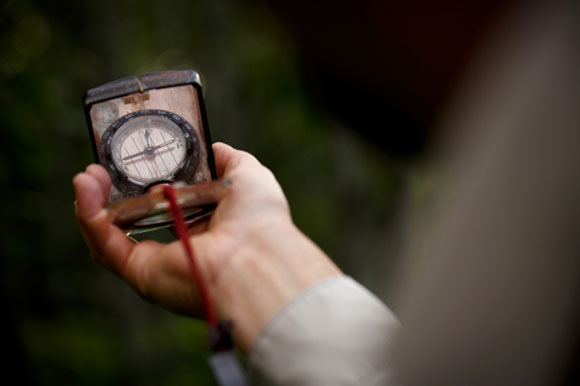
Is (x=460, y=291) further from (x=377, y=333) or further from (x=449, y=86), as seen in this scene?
(x=377, y=333)

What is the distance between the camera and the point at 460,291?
0.68m

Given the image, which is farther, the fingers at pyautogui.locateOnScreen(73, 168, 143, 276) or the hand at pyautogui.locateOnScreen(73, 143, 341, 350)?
the fingers at pyautogui.locateOnScreen(73, 168, 143, 276)

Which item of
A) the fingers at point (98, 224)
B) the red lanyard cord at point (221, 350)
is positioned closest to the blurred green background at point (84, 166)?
the fingers at point (98, 224)

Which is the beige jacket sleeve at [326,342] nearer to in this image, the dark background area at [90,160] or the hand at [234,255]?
the hand at [234,255]

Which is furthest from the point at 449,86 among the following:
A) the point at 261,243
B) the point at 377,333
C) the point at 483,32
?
the point at 261,243

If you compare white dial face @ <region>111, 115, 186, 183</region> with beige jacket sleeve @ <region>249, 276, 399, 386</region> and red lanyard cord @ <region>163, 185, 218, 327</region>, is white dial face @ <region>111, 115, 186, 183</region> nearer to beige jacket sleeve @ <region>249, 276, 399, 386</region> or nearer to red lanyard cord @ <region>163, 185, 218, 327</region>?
red lanyard cord @ <region>163, 185, 218, 327</region>

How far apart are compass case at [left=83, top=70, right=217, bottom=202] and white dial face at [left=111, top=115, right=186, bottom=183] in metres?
0.02

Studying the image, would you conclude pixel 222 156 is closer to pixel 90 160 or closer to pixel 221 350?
pixel 221 350

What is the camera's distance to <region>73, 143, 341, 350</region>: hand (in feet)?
4.49

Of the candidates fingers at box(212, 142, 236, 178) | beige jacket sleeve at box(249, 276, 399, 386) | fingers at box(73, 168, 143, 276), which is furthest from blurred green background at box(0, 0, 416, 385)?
beige jacket sleeve at box(249, 276, 399, 386)

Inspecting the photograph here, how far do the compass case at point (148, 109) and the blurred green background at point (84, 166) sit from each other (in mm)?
2870

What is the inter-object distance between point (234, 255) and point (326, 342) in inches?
20.1

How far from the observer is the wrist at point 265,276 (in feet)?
4.34

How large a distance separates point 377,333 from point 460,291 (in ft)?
1.69
